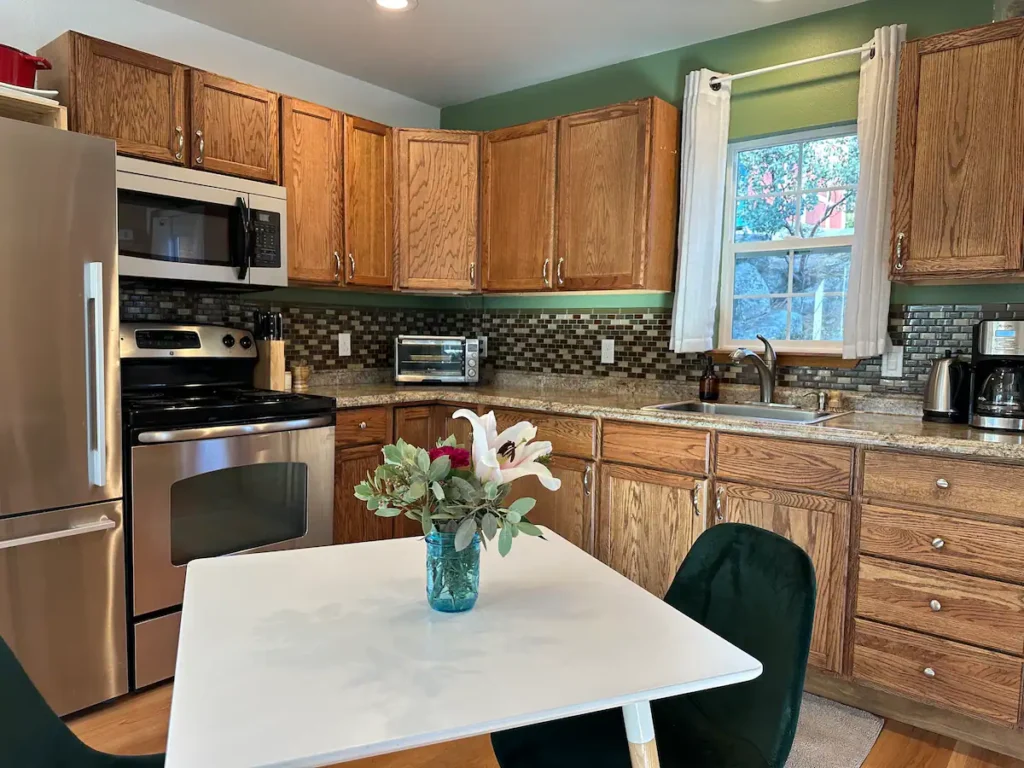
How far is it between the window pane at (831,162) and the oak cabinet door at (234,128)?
7.34 ft

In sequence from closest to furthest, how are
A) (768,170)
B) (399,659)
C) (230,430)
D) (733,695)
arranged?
(399,659), (733,695), (230,430), (768,170)

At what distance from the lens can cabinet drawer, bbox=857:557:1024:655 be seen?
1.95 meters

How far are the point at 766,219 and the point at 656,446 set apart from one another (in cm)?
117

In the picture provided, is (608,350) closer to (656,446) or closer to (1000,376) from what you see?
(656,446)

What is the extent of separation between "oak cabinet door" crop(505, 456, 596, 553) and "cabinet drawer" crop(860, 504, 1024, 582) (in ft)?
3.41

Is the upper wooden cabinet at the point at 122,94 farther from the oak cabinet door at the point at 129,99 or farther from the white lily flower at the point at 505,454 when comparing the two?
the white lily flower at the point at 505,454

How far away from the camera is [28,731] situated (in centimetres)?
104

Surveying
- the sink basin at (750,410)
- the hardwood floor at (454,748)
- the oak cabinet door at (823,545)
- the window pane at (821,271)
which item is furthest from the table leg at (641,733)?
the window pane at (821,271)

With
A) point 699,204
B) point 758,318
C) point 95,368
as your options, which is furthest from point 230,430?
point 758,318

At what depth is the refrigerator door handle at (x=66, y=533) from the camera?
1.99 meters

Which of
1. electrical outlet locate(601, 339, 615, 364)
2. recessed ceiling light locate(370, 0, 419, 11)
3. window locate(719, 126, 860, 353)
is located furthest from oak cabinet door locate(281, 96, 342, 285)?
window locate(719, 126, 860, 353)

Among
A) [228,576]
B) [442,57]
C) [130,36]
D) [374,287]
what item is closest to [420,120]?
[442,57]

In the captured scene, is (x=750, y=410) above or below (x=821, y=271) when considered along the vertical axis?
below

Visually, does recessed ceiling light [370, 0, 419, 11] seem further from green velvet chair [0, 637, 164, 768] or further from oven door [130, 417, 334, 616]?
green velvet chair [0, 637, 164, 768]
